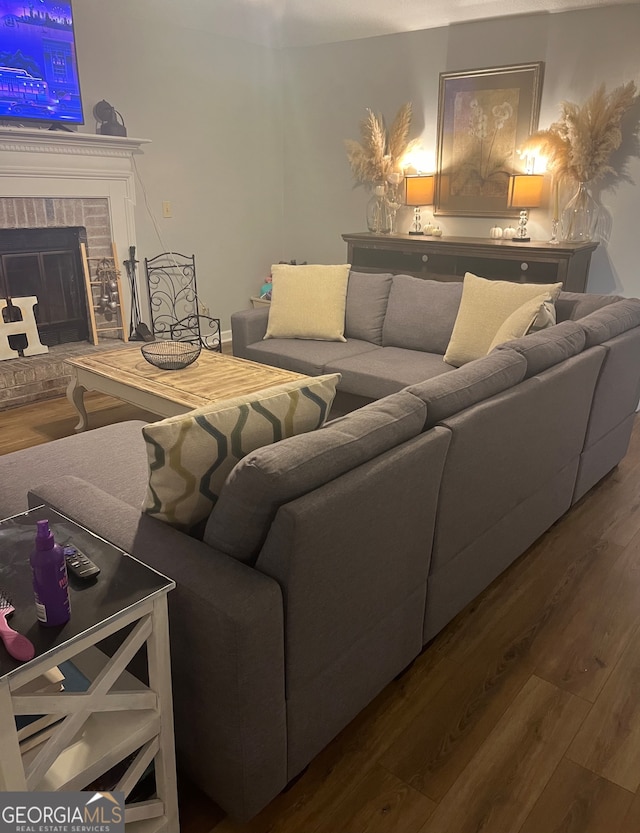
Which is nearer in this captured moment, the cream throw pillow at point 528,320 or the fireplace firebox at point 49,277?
the cream throw pillow at point 528,320

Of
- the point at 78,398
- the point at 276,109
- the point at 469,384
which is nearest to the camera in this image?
the point at 469,384

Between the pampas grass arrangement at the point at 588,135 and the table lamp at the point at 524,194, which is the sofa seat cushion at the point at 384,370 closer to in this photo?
the table lamp at the point at 524,194

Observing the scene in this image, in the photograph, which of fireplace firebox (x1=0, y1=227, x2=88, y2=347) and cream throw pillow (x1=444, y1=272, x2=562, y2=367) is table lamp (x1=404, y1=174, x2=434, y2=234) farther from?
fireplace firebox (x1=0, y1=227, x2=88, y2=347)

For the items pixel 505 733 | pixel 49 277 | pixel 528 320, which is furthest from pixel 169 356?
pixel 505 733

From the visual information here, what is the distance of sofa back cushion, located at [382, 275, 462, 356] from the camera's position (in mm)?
3746

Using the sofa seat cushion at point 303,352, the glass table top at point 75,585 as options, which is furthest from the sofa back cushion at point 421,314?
the glass table top at point 75,585

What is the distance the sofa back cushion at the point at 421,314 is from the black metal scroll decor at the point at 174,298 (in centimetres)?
181

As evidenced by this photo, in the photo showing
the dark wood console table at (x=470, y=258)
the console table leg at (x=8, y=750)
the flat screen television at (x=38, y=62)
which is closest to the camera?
the console table leg at (x=8, y=750)

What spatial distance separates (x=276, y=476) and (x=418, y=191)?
4380mm

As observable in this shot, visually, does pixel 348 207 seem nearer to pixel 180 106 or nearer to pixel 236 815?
pixel 180 106

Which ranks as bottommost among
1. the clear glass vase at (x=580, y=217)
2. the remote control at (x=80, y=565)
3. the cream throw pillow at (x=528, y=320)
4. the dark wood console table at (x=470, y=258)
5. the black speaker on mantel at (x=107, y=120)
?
the remote control at (x=80, y=565)

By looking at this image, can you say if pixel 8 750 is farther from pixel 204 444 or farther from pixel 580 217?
pixel 580 217

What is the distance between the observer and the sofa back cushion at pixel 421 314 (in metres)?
3.75

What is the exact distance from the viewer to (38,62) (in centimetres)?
413
